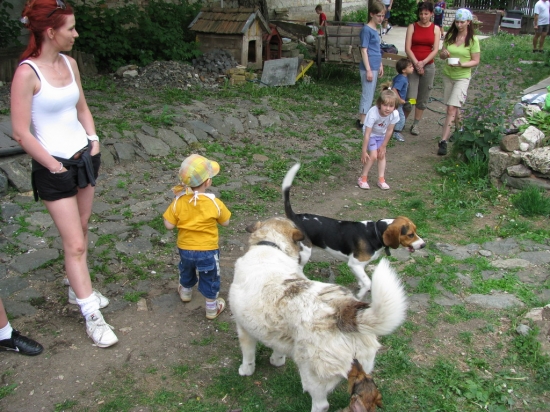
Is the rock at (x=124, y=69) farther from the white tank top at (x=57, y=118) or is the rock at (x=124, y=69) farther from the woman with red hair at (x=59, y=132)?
the white tank top at (x=57, y=118)

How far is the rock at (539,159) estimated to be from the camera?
19.5 feet

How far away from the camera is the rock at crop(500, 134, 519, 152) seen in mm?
6250

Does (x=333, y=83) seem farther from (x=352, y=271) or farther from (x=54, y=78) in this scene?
(x=54, y=78)

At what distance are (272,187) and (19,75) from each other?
362cm

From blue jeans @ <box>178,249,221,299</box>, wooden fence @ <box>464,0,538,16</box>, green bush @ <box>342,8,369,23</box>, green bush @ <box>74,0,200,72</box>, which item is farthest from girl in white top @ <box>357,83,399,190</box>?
wooden fence @ <box>464,0,538,16</box>

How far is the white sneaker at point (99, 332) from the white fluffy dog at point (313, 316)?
97cm

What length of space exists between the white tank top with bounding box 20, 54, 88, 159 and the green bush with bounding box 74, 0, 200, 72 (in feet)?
22.9

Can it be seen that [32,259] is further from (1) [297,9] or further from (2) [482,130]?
(1) [297,9]

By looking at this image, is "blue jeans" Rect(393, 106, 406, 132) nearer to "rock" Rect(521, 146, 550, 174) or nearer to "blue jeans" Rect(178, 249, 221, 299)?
"rock" Rect(521, 146, 550, 174)

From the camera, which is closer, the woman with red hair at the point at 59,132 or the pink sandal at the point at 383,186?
the woman with red hair at the point at 59,132

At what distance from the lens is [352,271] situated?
4227mm

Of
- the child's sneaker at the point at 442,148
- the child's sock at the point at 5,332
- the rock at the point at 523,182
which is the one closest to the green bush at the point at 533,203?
the rock at the point at 523,182

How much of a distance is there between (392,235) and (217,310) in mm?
1486

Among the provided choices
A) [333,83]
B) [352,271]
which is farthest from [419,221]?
[333,83]
